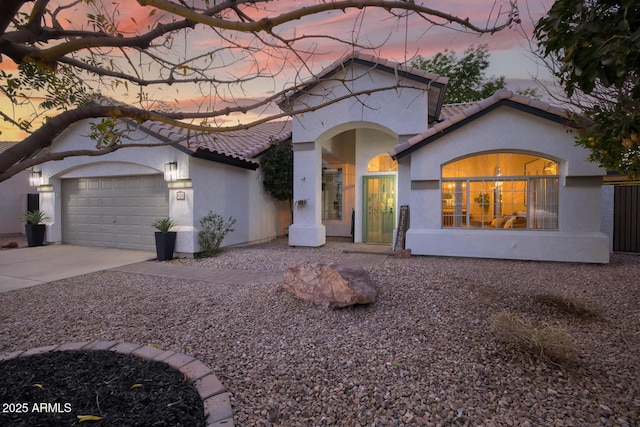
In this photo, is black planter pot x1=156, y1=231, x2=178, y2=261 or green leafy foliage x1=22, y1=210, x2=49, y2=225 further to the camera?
green leafy foliage x1=22, y1=210, x2=49, y2=225

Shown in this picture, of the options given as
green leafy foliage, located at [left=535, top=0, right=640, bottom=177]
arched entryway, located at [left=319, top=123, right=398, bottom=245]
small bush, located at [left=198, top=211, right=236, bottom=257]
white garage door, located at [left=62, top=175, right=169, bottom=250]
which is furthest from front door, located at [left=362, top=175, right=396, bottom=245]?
green leafy foliage, located at [left=535, top=0, right=640, bottom=177]

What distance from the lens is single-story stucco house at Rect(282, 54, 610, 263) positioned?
344 inches

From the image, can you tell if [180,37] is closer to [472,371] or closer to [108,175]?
[472,371]

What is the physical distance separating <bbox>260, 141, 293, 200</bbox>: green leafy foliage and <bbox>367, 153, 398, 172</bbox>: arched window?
10.4 feet

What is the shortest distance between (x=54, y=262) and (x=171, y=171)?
4.00 m

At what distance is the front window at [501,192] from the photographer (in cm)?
914

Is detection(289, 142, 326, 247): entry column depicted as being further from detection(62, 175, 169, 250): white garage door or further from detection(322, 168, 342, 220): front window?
Answer: detection(62, 175, 169, 250): white garage door

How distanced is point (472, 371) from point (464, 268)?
5.14m

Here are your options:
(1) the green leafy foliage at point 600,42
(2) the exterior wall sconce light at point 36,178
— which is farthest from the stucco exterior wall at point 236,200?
(1) the green leafy foliage at point 600,42

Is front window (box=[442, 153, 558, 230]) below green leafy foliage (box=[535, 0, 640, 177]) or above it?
below

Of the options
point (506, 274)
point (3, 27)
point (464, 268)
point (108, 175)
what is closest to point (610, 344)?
point (506, 274)

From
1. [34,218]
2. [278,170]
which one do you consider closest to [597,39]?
[278,170]

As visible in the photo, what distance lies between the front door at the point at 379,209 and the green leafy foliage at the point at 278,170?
307cm

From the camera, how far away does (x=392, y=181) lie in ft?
42.8
